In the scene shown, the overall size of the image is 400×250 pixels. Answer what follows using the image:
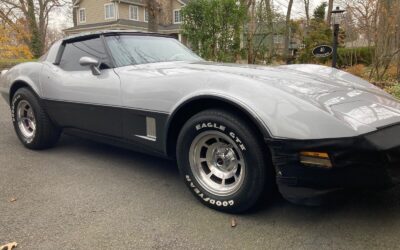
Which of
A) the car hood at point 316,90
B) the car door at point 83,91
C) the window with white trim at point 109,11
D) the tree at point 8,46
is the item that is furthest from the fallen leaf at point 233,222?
the window with white trim at point 109,11

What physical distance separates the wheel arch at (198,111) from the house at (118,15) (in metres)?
27.2

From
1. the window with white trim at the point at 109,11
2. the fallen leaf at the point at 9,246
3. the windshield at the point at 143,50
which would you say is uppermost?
the window with white trim at the point at 109,11

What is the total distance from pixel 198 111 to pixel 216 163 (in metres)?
0.43

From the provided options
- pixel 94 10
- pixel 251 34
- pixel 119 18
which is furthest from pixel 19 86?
pixel 94 10

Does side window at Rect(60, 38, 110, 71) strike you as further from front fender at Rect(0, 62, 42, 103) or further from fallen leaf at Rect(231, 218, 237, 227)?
fallen leaf at Rect(231, 218, 237, 227)

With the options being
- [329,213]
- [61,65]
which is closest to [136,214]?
[329,213]

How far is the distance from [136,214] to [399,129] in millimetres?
1933

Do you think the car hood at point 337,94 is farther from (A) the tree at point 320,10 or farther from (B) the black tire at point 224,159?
(A) the tree at point 320,10

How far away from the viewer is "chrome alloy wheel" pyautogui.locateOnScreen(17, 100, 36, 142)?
13.9ft

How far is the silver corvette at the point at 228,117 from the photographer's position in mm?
2066

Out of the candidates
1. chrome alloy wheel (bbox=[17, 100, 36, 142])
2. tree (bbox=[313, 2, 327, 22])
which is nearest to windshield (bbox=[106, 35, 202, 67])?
chrome alloy wheel (bbox=[17, 100, 36, 142])

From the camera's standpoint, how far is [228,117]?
2.41 m

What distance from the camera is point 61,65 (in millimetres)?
3883

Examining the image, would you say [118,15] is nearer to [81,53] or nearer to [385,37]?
[385,37]
